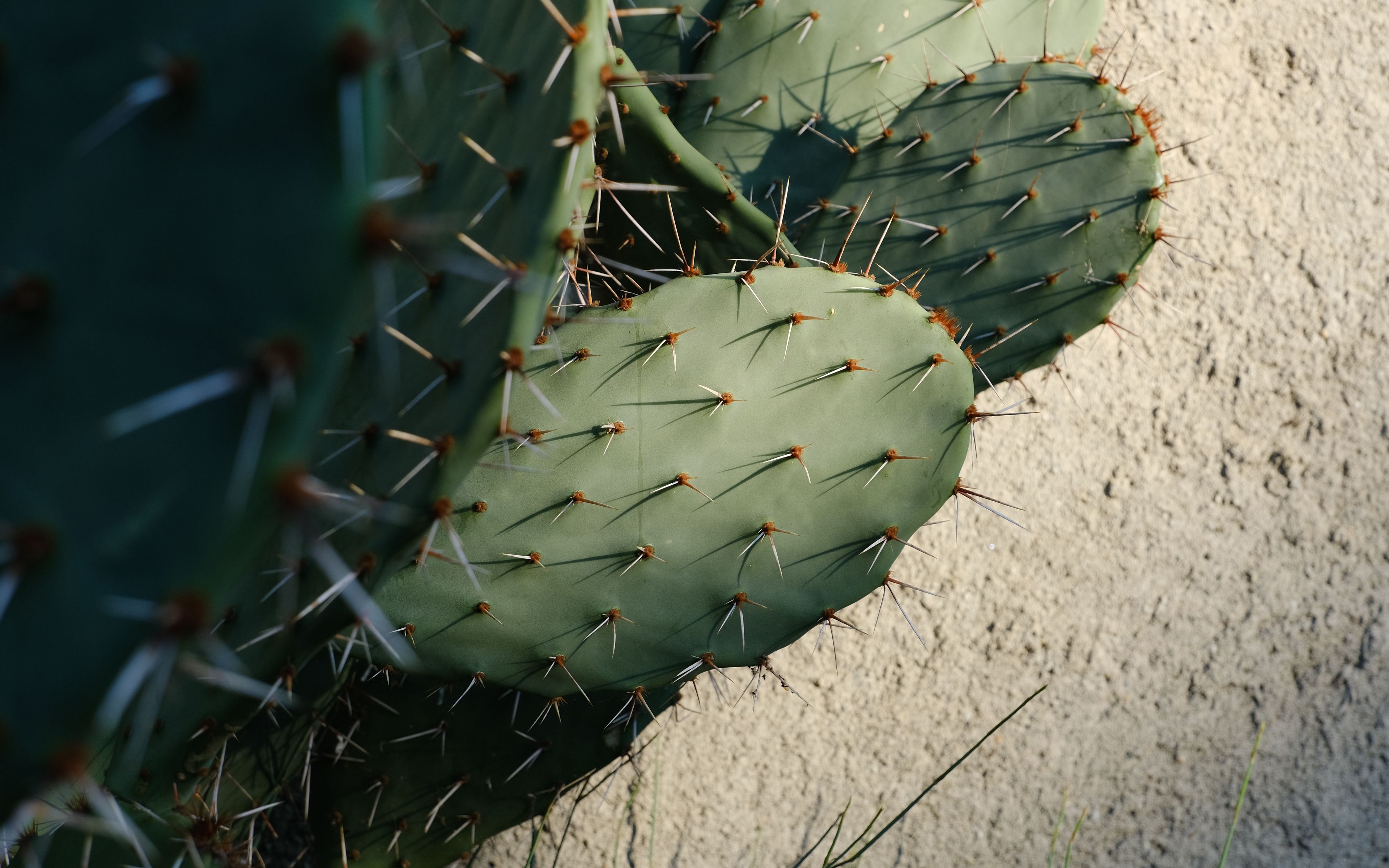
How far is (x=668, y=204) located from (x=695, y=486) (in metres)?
0.36

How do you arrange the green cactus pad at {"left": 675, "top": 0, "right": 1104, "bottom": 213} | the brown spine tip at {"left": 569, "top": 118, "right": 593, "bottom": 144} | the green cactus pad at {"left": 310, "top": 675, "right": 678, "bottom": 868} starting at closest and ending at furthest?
the brown spine tip at {"left": 569, "top": 118, "right": 593, "bottom": 144} → the green cactus pad at {"left": 310, "top": 675, "right": 678, "bottom": 868} → the green cactus pad at {"left": 675, "top": 0, "right": 1104, "bottom": 213}

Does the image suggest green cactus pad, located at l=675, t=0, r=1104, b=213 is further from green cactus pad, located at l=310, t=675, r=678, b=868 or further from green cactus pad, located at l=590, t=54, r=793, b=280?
green cactus pad, located at l=310, t=675, r=678, b=868

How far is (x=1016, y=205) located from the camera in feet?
3.65

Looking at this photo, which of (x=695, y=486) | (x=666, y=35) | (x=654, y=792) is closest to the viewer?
(x=695, y=486)

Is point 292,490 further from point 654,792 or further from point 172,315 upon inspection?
point 654,792

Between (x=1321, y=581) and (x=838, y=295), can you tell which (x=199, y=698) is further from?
(x=1321, y=581)

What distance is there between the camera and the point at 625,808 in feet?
4.48

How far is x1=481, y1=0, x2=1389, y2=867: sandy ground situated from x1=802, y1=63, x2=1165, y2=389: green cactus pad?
1.31 ft

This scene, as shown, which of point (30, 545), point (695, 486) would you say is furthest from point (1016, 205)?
point (30, 545)

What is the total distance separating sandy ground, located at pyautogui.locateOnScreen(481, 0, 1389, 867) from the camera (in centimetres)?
145

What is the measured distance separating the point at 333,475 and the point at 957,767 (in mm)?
1170

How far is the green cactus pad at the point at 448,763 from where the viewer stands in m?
1.05

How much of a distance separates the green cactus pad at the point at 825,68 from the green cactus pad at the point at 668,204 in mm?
170

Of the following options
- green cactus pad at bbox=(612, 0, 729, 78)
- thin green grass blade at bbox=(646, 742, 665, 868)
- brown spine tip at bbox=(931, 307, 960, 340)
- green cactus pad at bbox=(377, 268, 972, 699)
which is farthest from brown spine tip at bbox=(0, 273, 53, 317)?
thin green grass blade at bbox=(646, 742, 665, 868)
